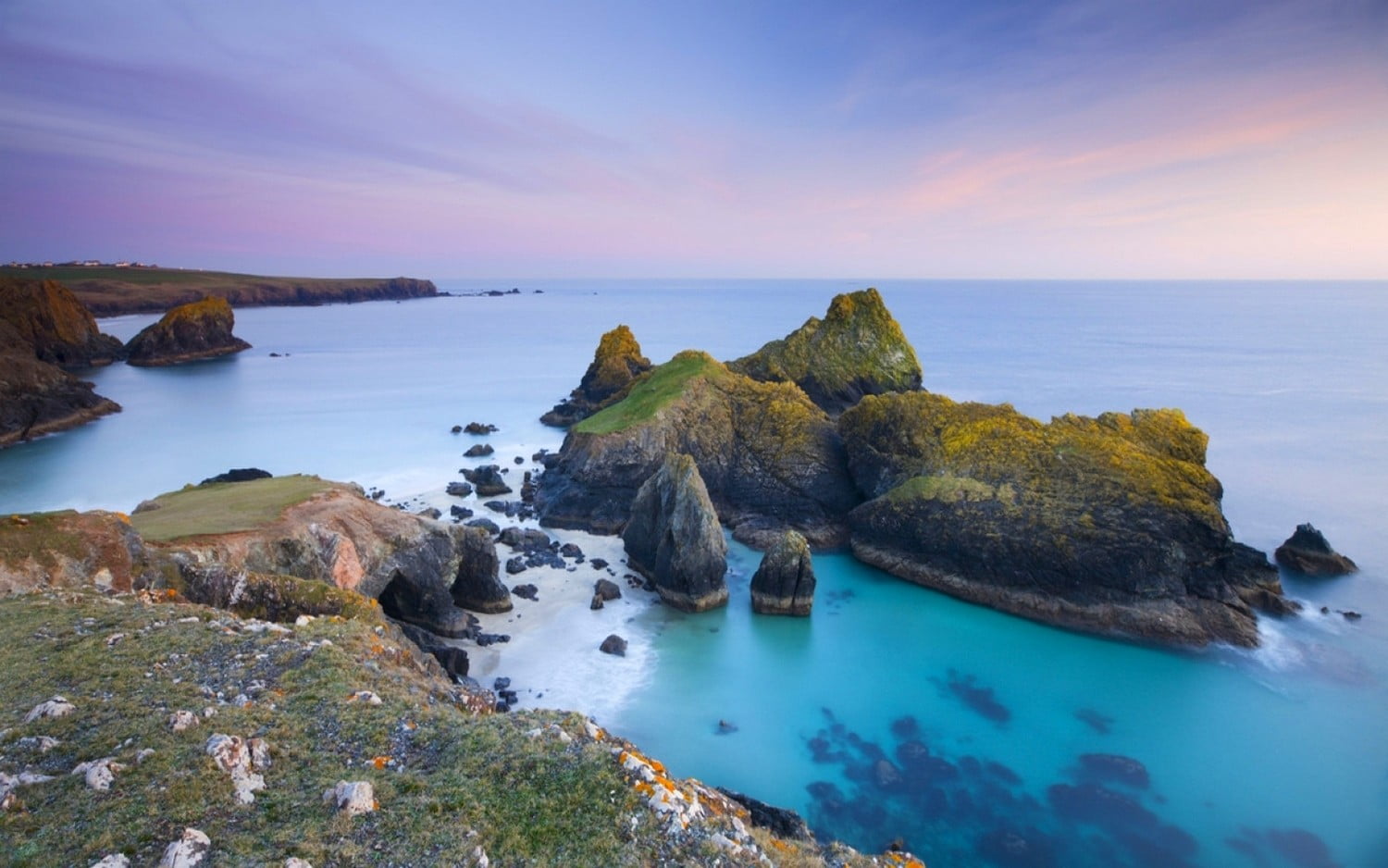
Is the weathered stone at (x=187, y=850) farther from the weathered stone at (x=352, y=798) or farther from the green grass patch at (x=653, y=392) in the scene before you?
the green grass patch at (x=653, y=392)

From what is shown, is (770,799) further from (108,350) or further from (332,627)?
(108,350)

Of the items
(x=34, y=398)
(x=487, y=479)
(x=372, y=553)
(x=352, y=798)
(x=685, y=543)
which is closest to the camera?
(x=352, y=798)

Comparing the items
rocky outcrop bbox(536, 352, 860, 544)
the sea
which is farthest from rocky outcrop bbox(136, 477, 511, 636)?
rocky outcrop bbox(536, 352, 860, 544)

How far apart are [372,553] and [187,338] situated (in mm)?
98784

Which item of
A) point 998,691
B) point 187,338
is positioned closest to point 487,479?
point 998,691

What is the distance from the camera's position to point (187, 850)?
756 centimetres

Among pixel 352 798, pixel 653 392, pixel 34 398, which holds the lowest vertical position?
pixel 34 398

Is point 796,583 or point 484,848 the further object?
point 796,583

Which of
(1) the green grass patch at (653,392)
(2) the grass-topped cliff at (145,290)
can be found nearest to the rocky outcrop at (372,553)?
(1) the green grass patch at (653,392)

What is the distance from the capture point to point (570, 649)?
2467 centimetres

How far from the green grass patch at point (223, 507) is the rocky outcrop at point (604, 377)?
103 feet

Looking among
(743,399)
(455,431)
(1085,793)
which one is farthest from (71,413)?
(1085,793)

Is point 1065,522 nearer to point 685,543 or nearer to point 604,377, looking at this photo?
point 685,543

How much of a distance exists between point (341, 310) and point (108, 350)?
285 ft
